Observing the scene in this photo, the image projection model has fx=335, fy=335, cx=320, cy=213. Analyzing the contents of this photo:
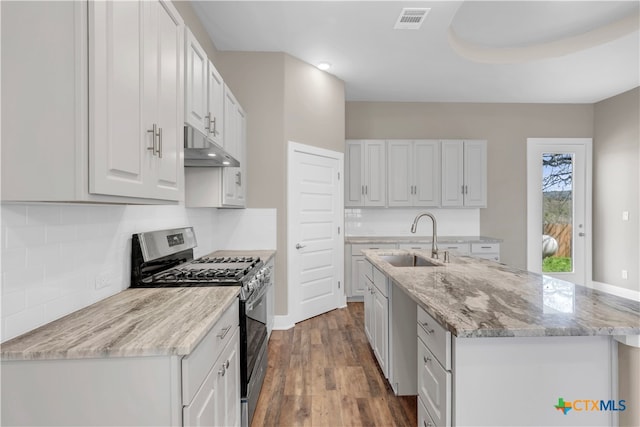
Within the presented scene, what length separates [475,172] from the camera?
505 centimetres

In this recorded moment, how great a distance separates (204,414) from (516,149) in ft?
19.1

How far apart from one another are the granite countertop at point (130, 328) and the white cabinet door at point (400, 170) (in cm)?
376

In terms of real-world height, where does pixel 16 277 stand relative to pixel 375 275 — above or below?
above

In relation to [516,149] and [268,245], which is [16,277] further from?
[516,149]

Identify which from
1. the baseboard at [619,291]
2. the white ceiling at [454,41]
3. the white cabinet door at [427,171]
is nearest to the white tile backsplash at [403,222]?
the white cabinet door at [427,171]

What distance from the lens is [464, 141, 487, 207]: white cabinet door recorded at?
16.5 feet

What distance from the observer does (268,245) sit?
12.2 feet

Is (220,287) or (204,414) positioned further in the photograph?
(220,287)

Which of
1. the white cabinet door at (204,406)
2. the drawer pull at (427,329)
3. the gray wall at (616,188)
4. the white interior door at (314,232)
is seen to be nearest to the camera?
the white cabinet door at (204,406)

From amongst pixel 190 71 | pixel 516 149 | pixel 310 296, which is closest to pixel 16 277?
pixel 190 71

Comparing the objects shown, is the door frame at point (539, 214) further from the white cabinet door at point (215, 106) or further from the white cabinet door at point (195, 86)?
the white cabinet door at point (195, 86)

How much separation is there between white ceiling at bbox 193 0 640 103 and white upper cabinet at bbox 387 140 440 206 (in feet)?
2.69

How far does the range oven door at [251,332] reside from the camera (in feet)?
6.20

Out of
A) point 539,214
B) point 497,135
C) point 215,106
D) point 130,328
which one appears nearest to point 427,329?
point 130,328
